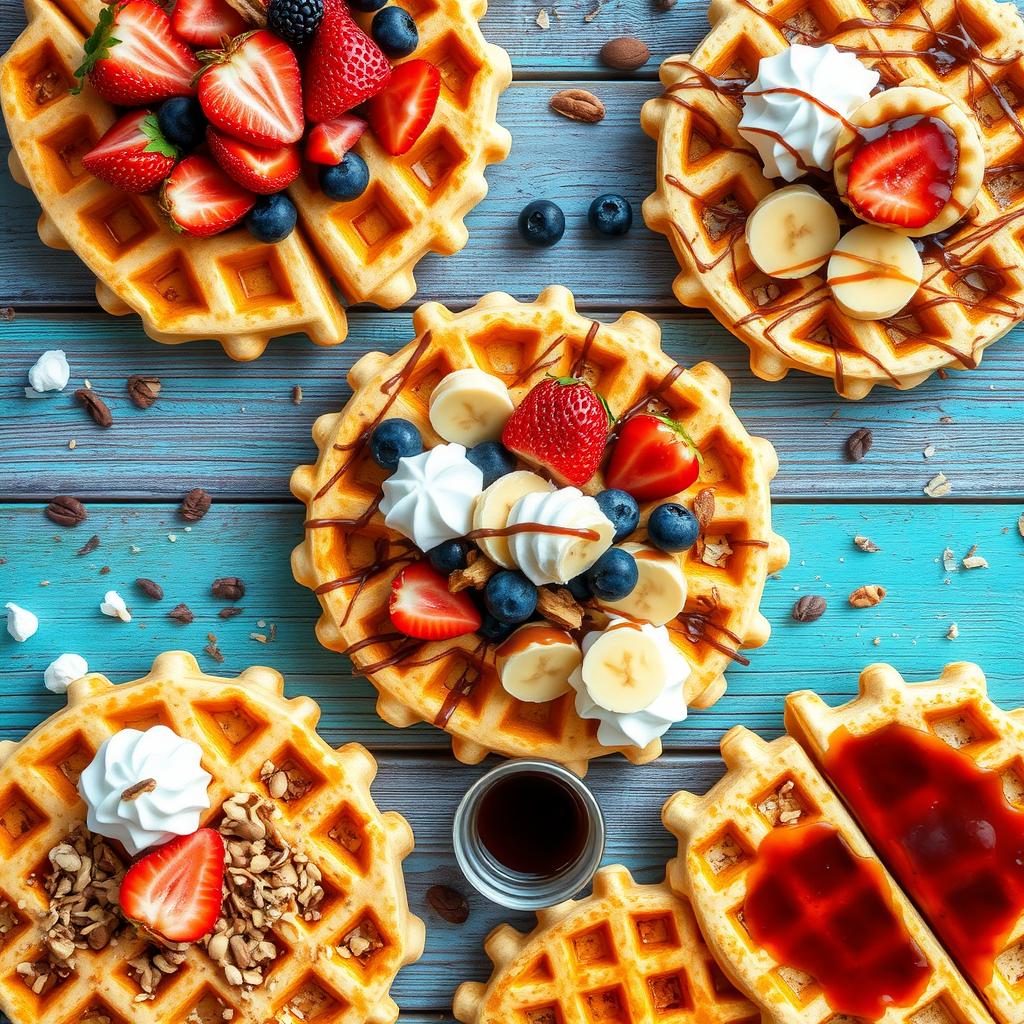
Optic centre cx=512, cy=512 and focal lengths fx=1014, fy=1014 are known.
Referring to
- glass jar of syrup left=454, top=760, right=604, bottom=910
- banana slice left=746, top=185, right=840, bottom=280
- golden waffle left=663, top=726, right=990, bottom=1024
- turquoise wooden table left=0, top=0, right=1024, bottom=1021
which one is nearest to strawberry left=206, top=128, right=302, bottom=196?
turquoise wooden table left=0, top=0, right=1024, bottom=1021

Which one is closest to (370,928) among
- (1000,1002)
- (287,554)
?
(287,554)

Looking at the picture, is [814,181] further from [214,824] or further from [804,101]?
[214,824]

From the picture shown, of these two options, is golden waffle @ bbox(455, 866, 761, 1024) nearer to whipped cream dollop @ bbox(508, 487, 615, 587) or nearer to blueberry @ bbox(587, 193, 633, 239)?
whipped cream dollop @ bbox(508, 487, 615, 587)

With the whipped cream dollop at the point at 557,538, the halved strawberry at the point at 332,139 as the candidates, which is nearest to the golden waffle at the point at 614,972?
the whipped cream dollop at the point at 557,538

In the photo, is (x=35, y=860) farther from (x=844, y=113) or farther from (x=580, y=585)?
(x=844, y=113)

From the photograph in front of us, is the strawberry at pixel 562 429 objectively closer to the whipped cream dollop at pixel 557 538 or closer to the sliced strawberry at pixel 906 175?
the whipped cream dollop at pixel 557 538

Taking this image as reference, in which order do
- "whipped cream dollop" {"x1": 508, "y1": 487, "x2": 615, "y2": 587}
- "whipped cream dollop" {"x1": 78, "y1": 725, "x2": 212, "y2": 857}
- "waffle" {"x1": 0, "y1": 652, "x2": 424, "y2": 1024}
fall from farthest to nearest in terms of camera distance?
1. "waffle" {"x1": 0, "y1": 652, "x2": 424, "y2": 1024}
2. "whipped cream dollop" {"x1": 78, "y1": 725, "x2": 212, "y2": 857}
3. "whipped cream dollop" {"x1": 508, "y1": 487, "x2": 615, "y2": 587}

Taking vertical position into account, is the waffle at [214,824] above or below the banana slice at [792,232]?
below

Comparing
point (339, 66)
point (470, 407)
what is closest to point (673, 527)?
point (470, 407)
